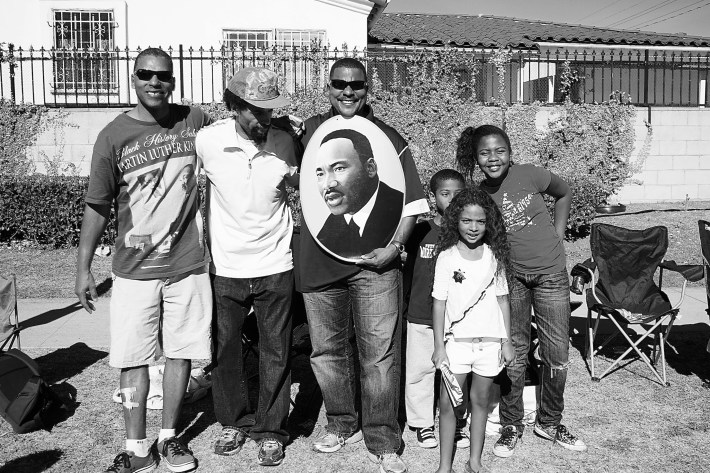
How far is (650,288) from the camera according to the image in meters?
6.04

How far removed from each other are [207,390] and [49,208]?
18.9 feet

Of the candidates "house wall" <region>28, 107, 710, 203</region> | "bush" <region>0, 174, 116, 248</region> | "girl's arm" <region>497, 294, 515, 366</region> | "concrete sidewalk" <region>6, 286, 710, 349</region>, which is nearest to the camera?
"girl's arm" <region>497, 294, 515, 366</region>

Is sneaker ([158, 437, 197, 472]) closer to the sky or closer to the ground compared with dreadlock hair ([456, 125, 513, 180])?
closer to the ground

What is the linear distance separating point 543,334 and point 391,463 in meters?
1.21

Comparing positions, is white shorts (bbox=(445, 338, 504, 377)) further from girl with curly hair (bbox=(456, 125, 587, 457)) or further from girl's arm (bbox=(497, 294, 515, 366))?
girl with curly hair (bbox=(456, 125, 587, 457))

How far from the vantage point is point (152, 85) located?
3.91 meters

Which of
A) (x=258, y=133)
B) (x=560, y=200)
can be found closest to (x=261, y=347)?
(x=258, y=133)

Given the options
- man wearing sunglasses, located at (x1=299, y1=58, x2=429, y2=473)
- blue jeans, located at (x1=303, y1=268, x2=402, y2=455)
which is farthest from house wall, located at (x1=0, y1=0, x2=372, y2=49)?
blue jeans, located at (x1=303, y1=268, x2=402, y2=455)

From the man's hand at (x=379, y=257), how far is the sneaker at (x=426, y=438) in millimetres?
1124

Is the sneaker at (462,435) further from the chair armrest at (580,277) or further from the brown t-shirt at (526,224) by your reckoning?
the chair armrest at (580,277)

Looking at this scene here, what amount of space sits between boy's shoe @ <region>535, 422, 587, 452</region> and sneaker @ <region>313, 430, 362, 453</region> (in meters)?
1.15

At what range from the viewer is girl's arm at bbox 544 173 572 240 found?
176 inches

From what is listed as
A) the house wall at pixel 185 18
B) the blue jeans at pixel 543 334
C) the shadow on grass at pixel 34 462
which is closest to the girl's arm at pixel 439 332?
the blue jeans at pixel 543 334

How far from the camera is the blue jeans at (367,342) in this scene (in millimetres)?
4055
